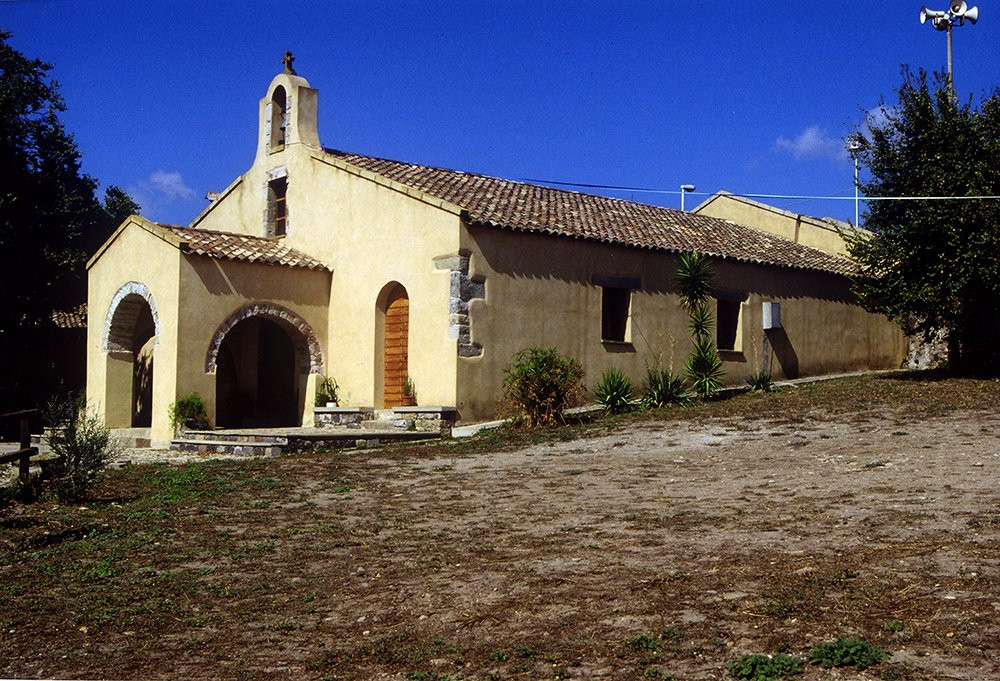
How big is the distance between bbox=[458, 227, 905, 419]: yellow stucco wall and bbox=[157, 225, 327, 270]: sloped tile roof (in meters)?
4.05

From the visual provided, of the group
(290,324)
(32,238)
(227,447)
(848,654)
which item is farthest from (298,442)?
(32,238)

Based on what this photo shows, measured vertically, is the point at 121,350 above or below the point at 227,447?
above

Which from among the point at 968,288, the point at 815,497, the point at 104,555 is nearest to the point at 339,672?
the point at 104,555

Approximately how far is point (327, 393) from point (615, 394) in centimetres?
569

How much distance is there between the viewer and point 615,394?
1831 cm

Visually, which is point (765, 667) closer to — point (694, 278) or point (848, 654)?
point (848, 654)

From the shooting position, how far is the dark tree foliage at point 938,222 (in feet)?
60.8

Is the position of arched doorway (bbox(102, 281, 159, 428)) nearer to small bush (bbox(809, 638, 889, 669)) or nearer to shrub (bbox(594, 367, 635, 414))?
shrub (bbox(594, 367, 635, 414))

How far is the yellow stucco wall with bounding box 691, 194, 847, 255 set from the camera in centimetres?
2798

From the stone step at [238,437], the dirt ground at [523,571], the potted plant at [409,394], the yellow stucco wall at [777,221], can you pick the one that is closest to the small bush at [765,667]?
the dirt ground at [523,571]

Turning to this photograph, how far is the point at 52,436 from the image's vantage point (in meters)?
11.4

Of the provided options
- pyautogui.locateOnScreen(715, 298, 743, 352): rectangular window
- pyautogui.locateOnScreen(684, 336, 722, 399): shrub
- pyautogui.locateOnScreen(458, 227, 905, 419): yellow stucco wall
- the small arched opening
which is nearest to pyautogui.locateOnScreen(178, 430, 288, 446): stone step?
pyautogui.locateOnScreen(458, 227, 905, 419): yellow stucco wall

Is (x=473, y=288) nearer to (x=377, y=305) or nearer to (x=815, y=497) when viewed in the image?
(x=377, y=305)

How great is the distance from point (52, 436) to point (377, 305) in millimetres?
8550
